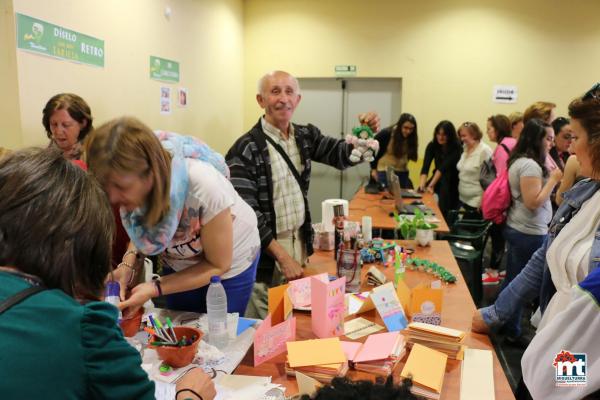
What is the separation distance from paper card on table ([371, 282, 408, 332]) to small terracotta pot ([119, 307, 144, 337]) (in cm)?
81

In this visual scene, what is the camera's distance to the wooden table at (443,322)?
1258 mm

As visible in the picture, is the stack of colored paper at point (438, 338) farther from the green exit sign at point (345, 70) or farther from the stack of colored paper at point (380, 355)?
the green exit sign at point (345, 70)

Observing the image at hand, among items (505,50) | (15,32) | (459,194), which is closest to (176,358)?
(15,32)

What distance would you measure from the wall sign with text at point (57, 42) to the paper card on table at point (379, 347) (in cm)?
237

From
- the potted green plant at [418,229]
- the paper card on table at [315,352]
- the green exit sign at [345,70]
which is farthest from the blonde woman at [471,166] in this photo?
the paper card on table at [315,352]

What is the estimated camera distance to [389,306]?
1.61 meters

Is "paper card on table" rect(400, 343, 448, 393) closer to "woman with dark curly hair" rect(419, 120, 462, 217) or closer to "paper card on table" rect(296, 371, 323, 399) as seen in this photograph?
"paper card on table" rect(296, 371, 323, 399)

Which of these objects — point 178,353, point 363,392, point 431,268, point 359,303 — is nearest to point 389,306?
point 359,303

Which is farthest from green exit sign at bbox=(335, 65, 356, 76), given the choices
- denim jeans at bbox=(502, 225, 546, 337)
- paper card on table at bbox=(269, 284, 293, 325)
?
paper card on table at bbox=(269, 284, 293, 325)

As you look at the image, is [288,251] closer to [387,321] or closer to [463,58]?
[387,321]

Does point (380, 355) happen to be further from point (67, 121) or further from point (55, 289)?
point (67, 121)

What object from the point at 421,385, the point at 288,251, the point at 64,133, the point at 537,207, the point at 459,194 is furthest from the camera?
the point at 459,194

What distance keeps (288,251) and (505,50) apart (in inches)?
193

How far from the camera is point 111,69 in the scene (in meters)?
3.27
